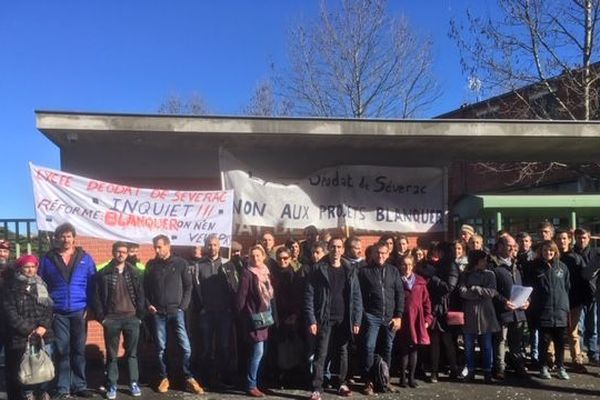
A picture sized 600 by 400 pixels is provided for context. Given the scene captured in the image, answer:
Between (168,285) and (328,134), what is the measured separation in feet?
A: 9.02

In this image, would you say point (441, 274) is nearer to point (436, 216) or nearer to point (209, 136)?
point (436, 216)

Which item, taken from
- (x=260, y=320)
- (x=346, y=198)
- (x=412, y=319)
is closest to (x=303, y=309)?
(x=260, y=320)

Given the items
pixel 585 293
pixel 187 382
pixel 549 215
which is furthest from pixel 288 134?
pixel 549 215

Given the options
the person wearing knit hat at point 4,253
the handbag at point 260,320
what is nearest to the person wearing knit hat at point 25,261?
the person wearing knit hat at point 4,253

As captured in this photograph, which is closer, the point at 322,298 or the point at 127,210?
the point at 322,298

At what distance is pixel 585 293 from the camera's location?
26.9ft

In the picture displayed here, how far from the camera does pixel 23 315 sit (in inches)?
261

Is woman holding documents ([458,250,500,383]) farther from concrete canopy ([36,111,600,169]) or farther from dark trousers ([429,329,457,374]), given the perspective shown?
concrete canopy ([36,111,600,169])

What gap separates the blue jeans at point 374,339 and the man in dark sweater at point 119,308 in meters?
2.64

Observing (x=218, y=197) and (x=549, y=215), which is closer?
(x=218, y=197)

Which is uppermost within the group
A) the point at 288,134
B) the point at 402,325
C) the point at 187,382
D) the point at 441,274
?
the point at 288,134

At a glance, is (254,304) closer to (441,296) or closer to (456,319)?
(441,296)

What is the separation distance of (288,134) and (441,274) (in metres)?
2.62

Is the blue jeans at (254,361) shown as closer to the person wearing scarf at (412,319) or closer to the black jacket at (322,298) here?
the black jacket at (322,298)
